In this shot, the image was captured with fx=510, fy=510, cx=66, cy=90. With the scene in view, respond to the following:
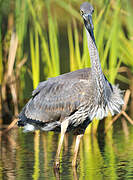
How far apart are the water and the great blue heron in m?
0.29

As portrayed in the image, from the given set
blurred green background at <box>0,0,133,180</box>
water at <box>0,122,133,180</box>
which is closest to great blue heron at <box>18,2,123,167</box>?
water at <box>0,122,133,180</box>

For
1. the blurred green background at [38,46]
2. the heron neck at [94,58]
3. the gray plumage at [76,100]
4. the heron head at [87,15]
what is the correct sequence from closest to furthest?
the heron head at [87,15]
the heron neck at [94,58]
the gray plumage at [76,100]
the blurred green background at [38,46]

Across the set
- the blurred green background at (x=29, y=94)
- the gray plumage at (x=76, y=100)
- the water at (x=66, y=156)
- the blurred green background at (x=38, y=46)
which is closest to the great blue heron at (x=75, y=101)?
the gray plumage at (x=76, y=100)

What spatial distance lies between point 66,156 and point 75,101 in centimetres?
100

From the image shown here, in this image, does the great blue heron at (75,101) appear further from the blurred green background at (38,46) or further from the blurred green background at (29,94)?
the blurred green background at (38,46)

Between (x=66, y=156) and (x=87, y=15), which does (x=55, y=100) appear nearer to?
(x=66, y=156)

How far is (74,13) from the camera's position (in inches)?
312

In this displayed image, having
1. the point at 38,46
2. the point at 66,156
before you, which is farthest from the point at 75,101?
the point at 38,46

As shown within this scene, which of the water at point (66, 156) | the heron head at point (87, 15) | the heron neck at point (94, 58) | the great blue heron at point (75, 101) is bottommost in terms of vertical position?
the water at point (66, 156)

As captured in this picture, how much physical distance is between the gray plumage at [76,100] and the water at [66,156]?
1.40ft

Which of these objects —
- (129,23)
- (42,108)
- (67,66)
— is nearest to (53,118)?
(42,108)

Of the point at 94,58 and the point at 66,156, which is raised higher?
the point at 94,58

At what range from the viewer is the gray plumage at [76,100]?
5.75 meters

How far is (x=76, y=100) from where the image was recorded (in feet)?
19.2
